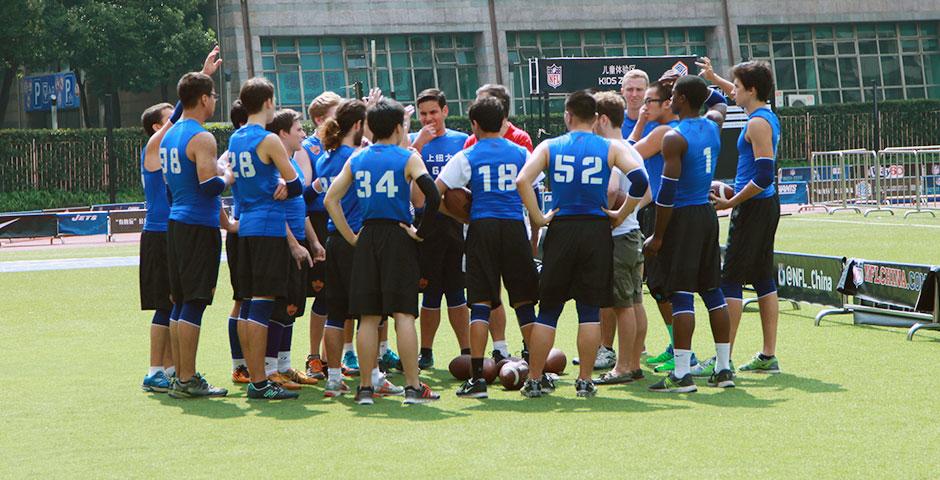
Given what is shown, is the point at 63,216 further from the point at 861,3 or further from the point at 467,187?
the point at 861,3

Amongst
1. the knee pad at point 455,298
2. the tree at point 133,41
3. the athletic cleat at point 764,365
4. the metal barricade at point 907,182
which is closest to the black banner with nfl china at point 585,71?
the metal barricade at point 907,182

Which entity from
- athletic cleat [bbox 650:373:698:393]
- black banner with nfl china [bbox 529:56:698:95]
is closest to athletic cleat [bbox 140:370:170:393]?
athletic cleat [bbox 650:373:698:393]

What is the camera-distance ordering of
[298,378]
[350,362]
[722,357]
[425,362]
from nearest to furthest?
[722,357]
[298,378]
[425,362]
[350,362]

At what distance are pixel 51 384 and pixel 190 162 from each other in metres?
2.16

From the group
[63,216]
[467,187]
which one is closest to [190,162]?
[467,187]

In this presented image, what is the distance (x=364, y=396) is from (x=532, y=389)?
107 cm

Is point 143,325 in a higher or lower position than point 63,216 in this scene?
lower

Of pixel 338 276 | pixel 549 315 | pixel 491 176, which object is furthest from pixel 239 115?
pixel 549 315

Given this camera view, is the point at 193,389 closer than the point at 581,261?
No

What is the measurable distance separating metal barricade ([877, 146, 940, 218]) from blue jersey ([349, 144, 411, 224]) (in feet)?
79.1

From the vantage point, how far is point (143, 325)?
1411 cm

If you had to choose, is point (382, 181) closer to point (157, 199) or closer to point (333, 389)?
point (333, 389)

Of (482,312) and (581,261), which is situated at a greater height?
(581,261)

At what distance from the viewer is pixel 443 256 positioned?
10.1 metres
